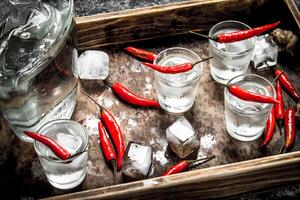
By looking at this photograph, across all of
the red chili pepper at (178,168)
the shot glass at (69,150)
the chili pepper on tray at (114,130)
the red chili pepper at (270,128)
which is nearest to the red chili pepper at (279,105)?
the red chili pepper at (270,128)

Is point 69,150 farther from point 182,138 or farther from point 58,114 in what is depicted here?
point 182,138

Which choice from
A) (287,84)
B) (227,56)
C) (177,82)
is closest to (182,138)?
(177,82)

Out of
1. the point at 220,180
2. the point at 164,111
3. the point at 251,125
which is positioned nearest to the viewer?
the point at 220,180

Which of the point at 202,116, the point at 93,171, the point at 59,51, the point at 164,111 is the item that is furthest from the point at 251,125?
the point at 59,51

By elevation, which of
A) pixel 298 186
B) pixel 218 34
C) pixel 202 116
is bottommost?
pixel 298 186

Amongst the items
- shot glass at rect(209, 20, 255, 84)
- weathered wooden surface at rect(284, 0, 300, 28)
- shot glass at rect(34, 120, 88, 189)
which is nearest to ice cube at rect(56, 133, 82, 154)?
shot glass at rect(34, 120, 88, 189)

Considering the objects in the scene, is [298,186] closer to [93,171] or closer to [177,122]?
[177,122]

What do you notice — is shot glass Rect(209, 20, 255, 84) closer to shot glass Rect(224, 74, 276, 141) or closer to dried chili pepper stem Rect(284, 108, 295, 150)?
shot glass Rect(224, 74, 276, 141)
